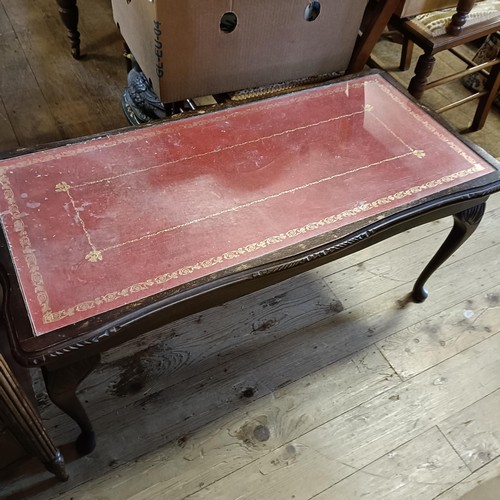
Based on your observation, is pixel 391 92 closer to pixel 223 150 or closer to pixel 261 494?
pixel 223 150

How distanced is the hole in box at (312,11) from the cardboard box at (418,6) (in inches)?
14.6

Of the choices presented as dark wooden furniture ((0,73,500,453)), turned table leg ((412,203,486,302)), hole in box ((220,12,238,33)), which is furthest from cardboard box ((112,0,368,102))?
turned table leg ((412,203,486,302))

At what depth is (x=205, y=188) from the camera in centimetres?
110

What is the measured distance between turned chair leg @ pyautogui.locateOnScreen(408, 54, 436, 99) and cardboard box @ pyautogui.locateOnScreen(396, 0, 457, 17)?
0.14 m

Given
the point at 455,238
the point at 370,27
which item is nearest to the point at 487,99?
the point at 370,27

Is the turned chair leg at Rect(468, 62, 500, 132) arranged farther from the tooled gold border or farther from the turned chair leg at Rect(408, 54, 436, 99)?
the tooled gold border

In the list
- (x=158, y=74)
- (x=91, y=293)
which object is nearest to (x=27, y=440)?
(x=91, y=293)

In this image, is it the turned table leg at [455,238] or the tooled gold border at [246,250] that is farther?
the turned table leg at [455,238]

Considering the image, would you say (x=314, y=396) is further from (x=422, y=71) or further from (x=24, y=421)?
(x=422, y=71)

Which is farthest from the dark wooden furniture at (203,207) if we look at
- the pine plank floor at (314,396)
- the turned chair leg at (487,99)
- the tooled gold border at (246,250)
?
the turned chair leg at (487,99)

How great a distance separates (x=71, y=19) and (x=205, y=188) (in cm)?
135

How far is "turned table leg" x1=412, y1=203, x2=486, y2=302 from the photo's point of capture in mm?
1262

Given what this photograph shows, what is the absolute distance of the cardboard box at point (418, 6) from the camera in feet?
5.36

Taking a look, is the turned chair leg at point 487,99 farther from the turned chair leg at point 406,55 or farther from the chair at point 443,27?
the turned chair leg at point 406,55
